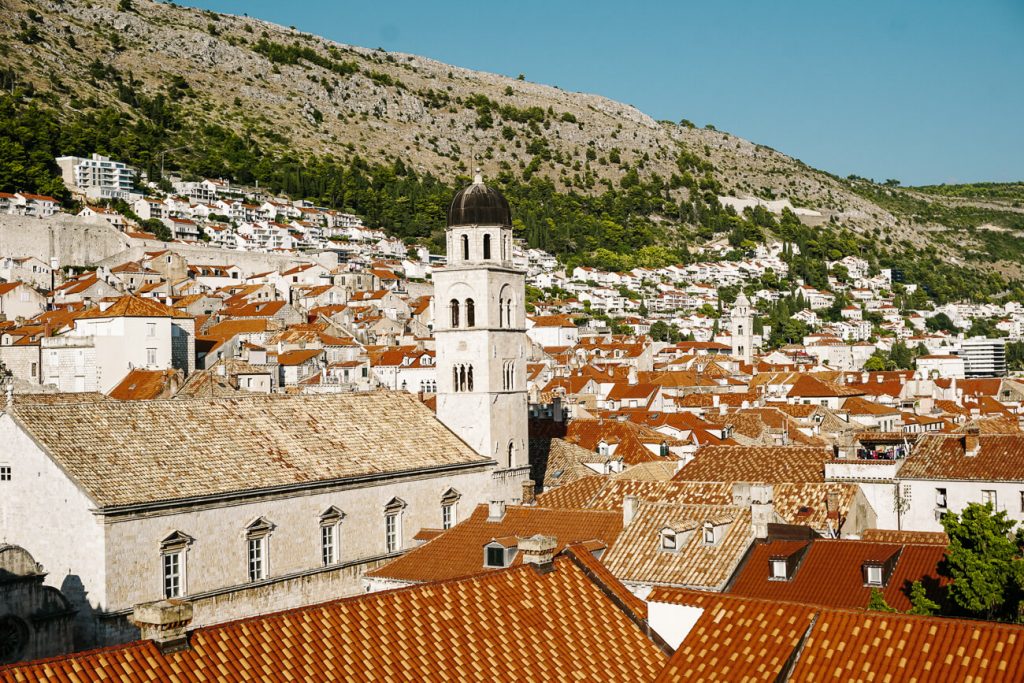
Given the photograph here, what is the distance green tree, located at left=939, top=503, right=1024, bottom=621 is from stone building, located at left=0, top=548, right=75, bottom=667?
1849 cm

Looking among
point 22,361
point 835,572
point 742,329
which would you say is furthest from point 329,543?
point 742,329

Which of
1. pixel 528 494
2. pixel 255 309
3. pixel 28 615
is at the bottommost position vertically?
pixel 28 615

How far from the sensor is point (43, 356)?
8494cm

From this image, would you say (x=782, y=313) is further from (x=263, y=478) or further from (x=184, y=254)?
(x=263, y=478)

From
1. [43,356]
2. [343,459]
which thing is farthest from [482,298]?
[43,356]

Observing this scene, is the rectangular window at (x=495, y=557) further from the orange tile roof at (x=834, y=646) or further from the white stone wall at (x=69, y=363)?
the white stone wall at (x=69, y=363)

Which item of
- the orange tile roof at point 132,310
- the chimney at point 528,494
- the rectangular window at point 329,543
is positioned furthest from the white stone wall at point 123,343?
the rectangular window at point 329,543

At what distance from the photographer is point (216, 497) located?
30.6 m

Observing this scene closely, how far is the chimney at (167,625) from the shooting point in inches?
560

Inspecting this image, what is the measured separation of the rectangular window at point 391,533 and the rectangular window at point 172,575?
7.92 meters

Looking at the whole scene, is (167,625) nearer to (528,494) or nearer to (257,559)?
(257,559)

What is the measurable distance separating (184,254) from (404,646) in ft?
407

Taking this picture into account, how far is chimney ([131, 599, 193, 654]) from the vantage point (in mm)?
14219

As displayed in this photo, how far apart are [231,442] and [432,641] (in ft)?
59.8
